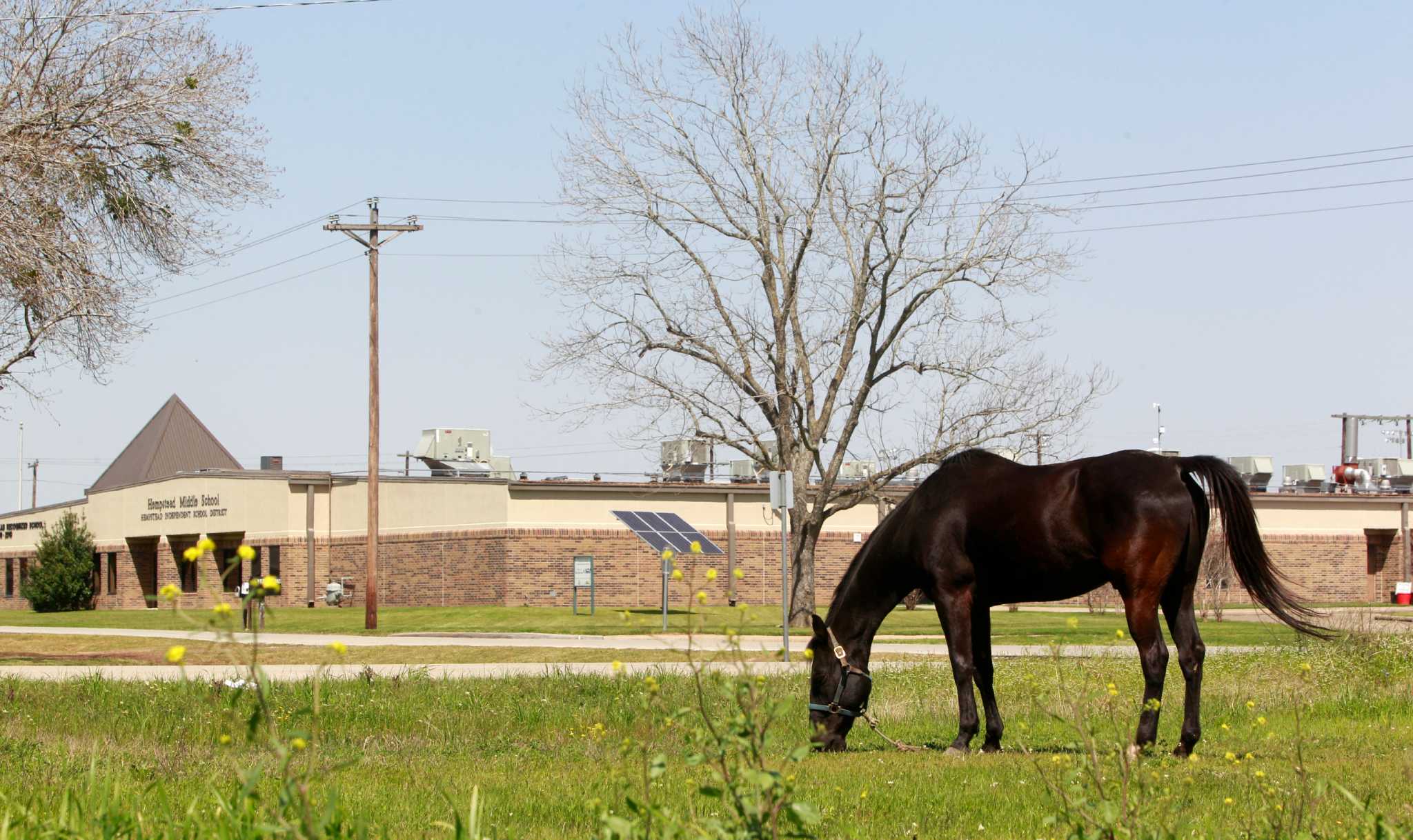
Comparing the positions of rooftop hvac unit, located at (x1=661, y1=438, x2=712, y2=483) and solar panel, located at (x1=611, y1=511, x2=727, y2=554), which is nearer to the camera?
solar panel, located at (x1=611, y1=511, x2=727, y2=554)

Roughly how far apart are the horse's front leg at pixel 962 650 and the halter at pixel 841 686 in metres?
0.63

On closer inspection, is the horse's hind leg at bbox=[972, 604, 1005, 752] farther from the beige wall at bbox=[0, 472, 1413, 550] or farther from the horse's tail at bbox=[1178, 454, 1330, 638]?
the beige wall at bbox=[0, 472, 1413, 550]

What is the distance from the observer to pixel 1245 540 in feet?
32.4

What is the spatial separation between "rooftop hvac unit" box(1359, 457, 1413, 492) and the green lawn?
29676mm

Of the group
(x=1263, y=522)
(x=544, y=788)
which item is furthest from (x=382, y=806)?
(x=1263, y=522)

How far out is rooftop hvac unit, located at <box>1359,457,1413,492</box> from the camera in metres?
68.7

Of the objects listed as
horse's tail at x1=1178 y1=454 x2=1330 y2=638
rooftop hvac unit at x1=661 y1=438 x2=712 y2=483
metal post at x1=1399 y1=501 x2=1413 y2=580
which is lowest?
metal post at x1=1399 y1=501 x2=1413 y2=580

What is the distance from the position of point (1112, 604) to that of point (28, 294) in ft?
120

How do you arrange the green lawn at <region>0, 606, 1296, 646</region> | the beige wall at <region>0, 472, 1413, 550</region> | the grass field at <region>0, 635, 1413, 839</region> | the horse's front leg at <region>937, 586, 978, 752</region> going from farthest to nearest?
1. the beige wall at <region>0, 472, 1413, 550</region>
2. the green lawn at <region>0, 606, 1296, 646</region>
3. the horse's front leg at <region>937, 586, 978, 752</region>
4. the grass field at <region>0, 635, 1413, 839</region>

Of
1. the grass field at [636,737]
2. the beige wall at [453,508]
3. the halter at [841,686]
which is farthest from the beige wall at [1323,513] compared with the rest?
the halter at [841,686]

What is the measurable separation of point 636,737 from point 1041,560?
9.95 feet

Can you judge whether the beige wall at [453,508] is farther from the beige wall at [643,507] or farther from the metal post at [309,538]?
the metal post at [309,538]

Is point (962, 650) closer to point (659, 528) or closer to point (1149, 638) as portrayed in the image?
point (1149, 638)

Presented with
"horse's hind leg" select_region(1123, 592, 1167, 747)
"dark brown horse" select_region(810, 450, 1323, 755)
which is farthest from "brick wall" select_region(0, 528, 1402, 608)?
"horse's hind leg" select_region(1123, 592, 1167, 747)
